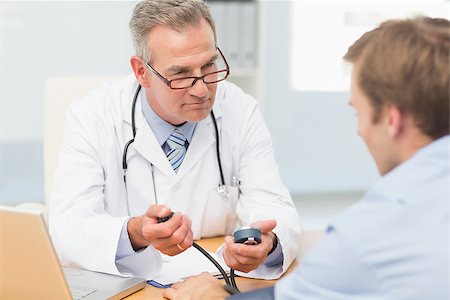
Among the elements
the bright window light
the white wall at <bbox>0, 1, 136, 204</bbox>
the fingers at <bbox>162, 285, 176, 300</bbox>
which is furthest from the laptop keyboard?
the bright window light

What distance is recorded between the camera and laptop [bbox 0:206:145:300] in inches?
45.0

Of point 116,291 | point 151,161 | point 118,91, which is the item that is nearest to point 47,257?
point 116,291

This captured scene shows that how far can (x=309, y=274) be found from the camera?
3.44ft

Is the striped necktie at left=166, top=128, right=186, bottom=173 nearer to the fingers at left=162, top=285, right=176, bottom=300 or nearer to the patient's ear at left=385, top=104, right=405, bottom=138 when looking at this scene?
the fingers at left=162, top=285, right=176, bottom=300

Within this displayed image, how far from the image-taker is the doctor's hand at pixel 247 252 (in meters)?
1.48

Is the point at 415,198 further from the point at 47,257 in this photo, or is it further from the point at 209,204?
the point at 209,204

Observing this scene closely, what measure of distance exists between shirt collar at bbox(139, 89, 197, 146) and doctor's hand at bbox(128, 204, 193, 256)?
41 centimetres

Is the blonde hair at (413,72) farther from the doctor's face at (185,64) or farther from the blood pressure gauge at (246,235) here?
the doctor's face at (185,64)

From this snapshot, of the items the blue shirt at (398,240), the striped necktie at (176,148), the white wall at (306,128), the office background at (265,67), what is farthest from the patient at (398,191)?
the white wall at (306,128)

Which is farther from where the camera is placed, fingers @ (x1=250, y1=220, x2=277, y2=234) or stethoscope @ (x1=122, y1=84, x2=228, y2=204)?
stethoscope @ (x1=122, y1=84, x2=228, y2=204)

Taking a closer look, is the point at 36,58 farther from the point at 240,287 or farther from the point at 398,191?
the point at 398,191

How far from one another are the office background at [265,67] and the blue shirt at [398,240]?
8.02 ft

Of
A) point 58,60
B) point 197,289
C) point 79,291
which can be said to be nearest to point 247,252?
point 197,289

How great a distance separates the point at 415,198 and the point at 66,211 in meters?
0.99
